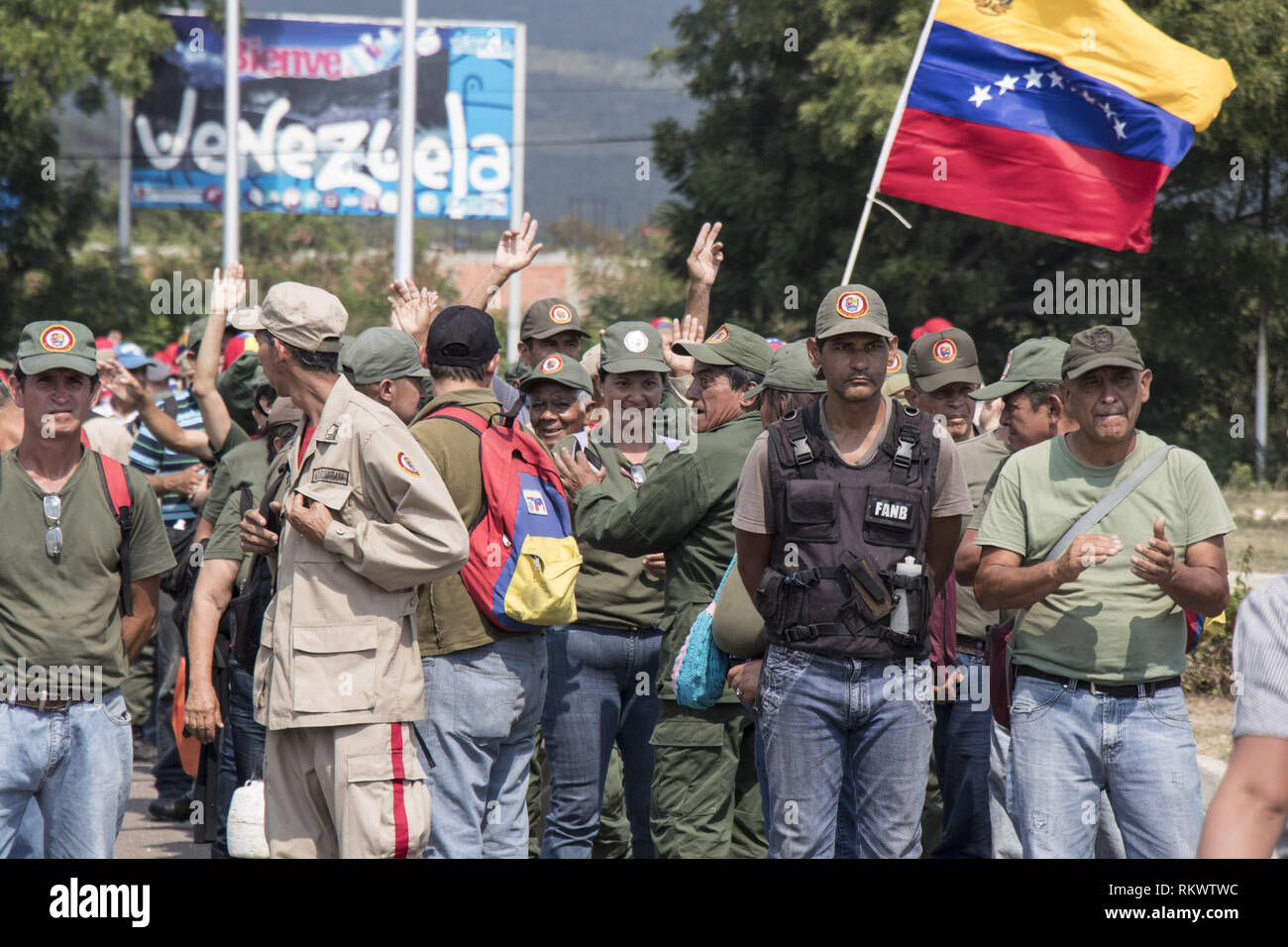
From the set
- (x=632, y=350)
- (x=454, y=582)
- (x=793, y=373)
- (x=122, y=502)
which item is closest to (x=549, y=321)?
(x=632, y=350)

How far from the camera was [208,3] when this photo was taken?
3362 cm

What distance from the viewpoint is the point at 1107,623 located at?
15.1ft

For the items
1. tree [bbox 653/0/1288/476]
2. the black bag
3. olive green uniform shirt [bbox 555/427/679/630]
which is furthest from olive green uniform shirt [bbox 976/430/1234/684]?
tree [bbox 653/0/1288/476]

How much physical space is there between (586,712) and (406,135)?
12.3m

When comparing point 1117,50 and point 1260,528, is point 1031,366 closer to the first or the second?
point 1117,50

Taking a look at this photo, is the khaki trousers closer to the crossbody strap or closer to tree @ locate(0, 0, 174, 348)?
the crossbody strap

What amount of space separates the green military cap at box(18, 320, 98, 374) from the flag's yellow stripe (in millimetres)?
5530

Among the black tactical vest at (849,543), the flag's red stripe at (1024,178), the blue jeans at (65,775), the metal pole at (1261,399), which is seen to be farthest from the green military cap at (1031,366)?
the metal pole at (1261,399)

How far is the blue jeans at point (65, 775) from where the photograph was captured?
181 inches

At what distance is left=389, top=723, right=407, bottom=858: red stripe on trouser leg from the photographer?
4.09 metres

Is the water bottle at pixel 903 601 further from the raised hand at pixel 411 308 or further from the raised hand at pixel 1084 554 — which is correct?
the raised hand at pixel 411 308
